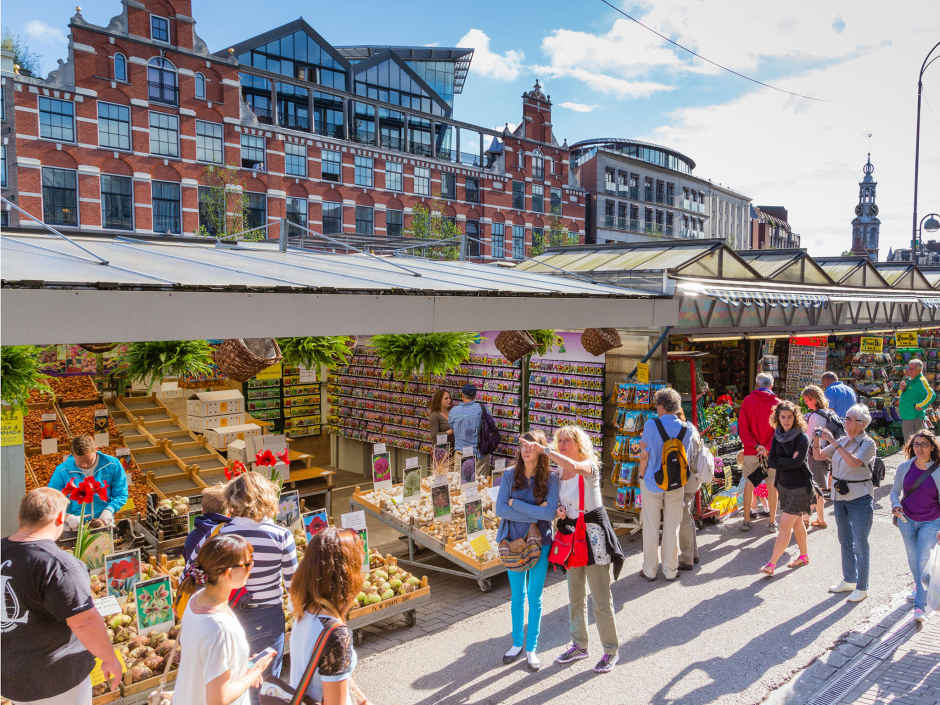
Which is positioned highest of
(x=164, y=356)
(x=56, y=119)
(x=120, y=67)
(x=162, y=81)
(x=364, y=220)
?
(x=120, y=67)

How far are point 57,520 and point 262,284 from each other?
1.94m

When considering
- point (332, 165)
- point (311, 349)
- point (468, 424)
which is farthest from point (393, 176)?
point (311, 349)

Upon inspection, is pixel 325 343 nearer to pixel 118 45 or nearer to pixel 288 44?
pixel 118 45

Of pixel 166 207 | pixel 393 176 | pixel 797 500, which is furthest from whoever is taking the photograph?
Result: pixel 393 176

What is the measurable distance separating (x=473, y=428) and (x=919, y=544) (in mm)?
4463

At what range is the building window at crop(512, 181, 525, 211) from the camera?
39.6m

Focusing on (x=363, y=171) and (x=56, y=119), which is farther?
(x=363, y=171)

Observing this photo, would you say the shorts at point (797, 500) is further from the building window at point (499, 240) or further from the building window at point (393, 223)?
the building window at point (499, 240)

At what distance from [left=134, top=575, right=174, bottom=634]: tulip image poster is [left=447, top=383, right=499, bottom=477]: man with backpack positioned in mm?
4164

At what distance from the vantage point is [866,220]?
208ft

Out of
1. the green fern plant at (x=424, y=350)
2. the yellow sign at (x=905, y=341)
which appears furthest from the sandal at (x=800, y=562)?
the yellow sign at (x=905, y=341)

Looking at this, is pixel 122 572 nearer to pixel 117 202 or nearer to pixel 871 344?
pixel 871 344

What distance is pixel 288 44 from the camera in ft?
124

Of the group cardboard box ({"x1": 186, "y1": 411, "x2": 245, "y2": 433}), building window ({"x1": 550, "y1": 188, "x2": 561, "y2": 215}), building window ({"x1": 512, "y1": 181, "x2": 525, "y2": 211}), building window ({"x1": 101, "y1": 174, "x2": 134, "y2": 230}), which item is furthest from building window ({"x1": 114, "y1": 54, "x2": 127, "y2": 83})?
building window ({"x1": 550, "y1": 188, "x2": 561, "y2": 215})
